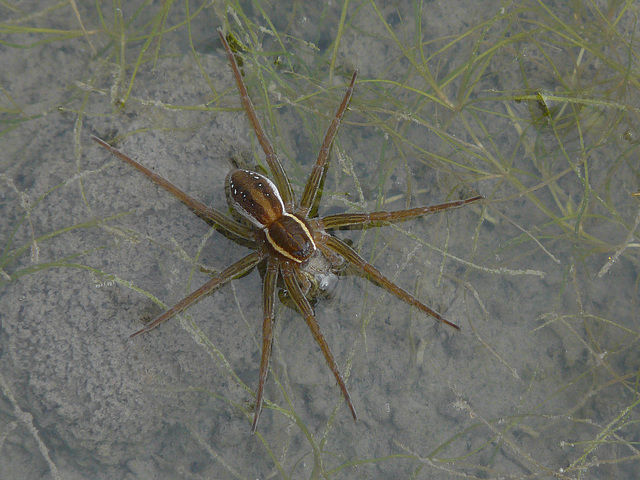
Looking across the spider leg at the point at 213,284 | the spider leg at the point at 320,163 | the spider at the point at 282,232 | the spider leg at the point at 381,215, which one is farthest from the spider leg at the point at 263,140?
the spider leg at the point at 213,284

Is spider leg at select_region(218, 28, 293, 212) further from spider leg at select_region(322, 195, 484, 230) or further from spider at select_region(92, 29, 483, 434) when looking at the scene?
spider leg at select_region(322, 195, 484, 230)

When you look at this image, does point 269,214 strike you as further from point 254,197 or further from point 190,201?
point 190,201

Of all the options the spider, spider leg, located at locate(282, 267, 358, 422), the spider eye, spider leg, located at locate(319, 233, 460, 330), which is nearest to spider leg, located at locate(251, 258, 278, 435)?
the spider

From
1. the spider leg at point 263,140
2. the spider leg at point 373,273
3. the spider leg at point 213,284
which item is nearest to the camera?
the spider leg at point 213,284

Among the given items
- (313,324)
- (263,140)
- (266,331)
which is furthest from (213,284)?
(263,140)

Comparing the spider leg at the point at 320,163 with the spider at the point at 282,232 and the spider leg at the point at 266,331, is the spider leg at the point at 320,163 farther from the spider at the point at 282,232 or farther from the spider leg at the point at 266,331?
the spider leg at the point at 266,331

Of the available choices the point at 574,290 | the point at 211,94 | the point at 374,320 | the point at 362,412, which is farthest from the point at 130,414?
Answer: the point at 574,290
